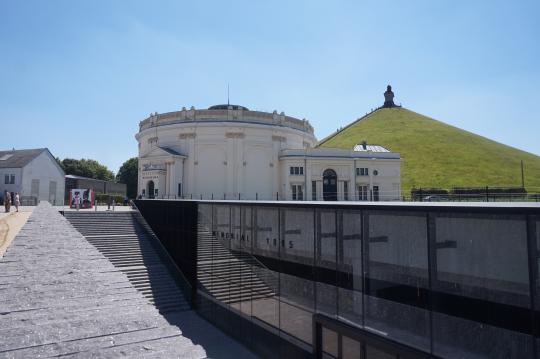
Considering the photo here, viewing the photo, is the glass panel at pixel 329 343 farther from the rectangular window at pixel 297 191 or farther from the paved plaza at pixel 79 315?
the rectangular window at pixel 297 191


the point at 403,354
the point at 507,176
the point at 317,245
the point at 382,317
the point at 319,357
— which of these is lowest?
the point at 319,357

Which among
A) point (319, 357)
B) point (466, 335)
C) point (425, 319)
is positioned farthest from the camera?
point (319, 357)

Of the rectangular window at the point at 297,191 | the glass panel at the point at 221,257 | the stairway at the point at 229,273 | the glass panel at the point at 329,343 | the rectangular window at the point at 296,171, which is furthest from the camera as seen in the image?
the rectangular window at the point at 297,191

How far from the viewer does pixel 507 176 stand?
80.2m

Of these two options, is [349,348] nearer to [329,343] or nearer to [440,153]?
[329,343]

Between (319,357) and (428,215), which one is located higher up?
(428,215)

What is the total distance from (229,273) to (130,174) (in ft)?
249

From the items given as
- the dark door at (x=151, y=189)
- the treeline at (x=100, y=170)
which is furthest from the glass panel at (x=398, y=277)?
the treeline at (x=100, y=170)

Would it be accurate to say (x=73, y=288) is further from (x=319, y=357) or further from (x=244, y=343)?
(x=319, y=357)

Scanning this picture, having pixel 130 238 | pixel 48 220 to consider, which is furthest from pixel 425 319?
pixel 48 220

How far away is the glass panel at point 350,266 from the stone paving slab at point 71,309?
22.2 ft

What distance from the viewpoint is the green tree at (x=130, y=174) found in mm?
84444

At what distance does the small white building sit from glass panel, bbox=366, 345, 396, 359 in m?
46.3

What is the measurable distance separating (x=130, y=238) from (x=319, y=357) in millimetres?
19009
